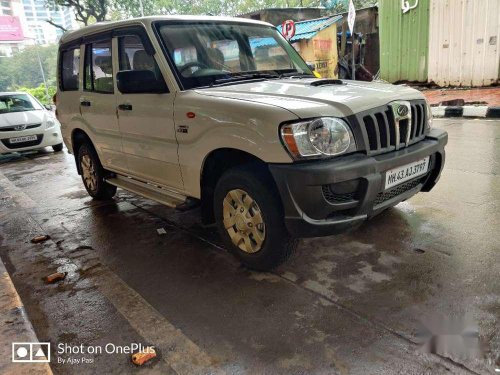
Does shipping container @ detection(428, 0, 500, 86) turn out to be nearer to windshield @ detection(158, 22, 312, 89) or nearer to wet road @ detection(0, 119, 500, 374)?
wet road @ detection(0, 119, 500, 374)

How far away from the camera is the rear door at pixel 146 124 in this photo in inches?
129

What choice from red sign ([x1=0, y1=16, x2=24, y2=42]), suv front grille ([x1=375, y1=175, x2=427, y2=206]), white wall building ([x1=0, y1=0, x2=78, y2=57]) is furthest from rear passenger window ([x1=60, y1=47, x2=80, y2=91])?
red sign ([x1=0, y1=16, x2=24, y2=42])

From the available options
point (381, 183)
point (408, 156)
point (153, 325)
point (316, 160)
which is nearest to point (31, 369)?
point (153, 325)

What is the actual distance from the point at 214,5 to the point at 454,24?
29.8 m

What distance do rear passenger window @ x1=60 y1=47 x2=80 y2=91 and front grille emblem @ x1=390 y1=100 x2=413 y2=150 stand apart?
3476mm

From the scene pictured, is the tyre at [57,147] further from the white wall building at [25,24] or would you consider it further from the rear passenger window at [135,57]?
the white wall building at [25,24]

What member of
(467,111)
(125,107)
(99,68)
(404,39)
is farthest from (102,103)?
(404,39)

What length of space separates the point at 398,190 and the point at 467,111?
7149mm

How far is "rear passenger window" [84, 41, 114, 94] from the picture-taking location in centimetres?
394

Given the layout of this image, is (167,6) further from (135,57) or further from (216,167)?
(216,167)

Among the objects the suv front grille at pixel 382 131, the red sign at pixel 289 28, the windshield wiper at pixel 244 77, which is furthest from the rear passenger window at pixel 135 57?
the red sign at pixel 289 28

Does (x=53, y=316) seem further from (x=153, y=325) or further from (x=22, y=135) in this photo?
(x=22, y=135)

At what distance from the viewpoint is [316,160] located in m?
2.44

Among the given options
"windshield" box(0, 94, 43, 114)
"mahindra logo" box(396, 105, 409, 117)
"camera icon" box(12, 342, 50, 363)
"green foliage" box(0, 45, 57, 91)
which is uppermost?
"green foliage" box(0, 45, 57, 91)
